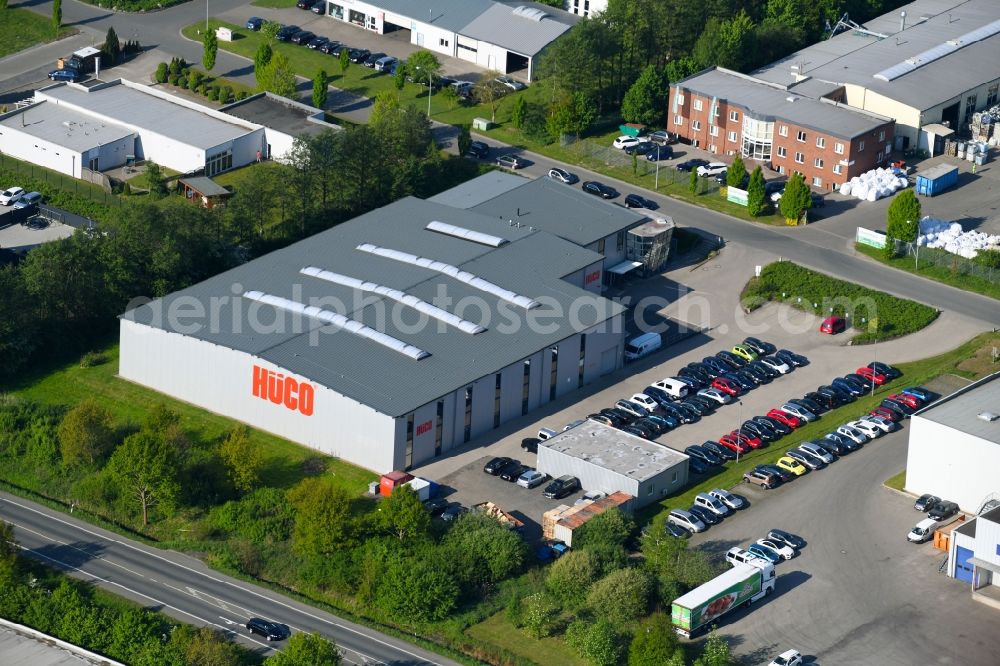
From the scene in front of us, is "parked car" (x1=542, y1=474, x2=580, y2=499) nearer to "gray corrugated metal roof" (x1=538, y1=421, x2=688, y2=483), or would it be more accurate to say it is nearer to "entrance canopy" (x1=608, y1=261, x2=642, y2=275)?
"gray corrugated metal roof" (x1=538, y1=421, x2=688, y2=483)

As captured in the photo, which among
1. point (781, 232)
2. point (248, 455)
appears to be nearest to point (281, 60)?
point (781, 232)

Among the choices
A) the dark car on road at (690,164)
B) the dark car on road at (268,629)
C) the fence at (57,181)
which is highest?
the dark car on road at (690,164)

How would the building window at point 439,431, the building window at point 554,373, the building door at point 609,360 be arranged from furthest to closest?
1. the building door at point 609,360
2. the building window at point 554,373
3. the building window at point 439,431

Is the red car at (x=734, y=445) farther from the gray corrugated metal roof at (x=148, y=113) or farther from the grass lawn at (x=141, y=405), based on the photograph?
the gray corrugated metal roof at (x=148, y=113)

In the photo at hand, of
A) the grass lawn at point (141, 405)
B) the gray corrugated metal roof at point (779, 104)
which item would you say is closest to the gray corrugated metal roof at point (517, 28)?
the gray corrugated metal roof at point (779, 104)

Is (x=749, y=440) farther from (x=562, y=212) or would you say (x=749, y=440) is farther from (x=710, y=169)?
(x=710, y=169)

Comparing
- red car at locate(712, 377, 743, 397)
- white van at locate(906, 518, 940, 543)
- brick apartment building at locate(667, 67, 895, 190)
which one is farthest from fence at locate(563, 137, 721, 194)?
white van at locate(906, 518, 940, 543)

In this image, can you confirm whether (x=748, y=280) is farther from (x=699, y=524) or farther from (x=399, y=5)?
(x=399, y=5)
